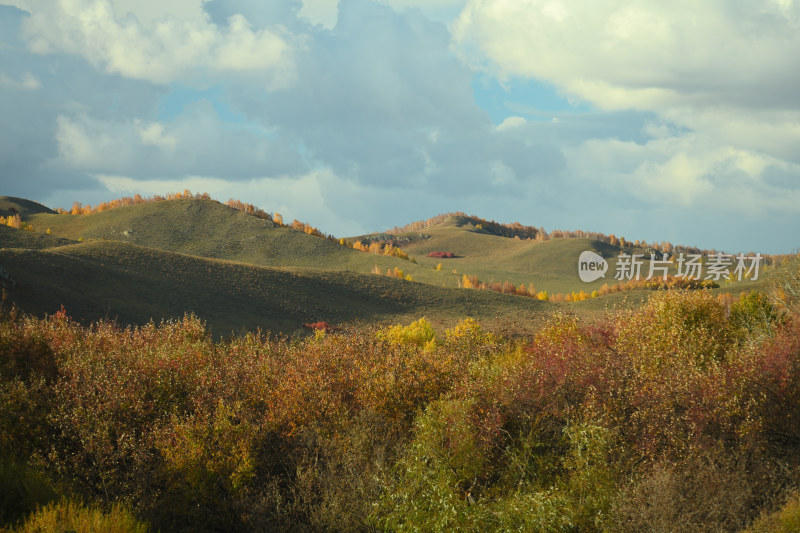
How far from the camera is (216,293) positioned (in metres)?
45.3

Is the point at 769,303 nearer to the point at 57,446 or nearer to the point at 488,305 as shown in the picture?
the point at 57,446

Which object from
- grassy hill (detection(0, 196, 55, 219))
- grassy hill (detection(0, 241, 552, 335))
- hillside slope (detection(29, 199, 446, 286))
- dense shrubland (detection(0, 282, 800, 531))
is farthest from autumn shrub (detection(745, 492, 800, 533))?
grassy hill (detection(0, 196, 55, 219))

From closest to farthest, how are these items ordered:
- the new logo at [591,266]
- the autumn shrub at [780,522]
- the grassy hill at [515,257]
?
the autumn shrub at [780,522], the grassy hill at [515,257], the new logo at [591,266]

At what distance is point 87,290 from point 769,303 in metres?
35.4

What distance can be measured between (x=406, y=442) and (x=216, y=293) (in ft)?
118

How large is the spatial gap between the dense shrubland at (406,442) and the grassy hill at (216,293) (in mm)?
22712

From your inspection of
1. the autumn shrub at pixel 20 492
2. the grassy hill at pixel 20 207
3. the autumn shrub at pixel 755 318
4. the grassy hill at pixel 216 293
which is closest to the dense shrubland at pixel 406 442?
the autumn shrub at pixel 20 492

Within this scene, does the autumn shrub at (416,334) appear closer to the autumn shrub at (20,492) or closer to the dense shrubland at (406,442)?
the dense shrubland at (406,442)

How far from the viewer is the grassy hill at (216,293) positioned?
35781 millimetres

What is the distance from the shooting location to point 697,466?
10414mm

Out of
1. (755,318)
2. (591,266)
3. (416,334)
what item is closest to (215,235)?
(591,266)

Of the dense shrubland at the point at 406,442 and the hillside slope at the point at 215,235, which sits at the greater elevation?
→ the hillside slope at the point at 215,235

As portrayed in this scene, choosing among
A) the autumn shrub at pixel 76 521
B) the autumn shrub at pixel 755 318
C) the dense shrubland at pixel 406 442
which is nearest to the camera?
the autumn shrub at pixel 76 521

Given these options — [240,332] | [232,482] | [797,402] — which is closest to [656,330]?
[797,402]
